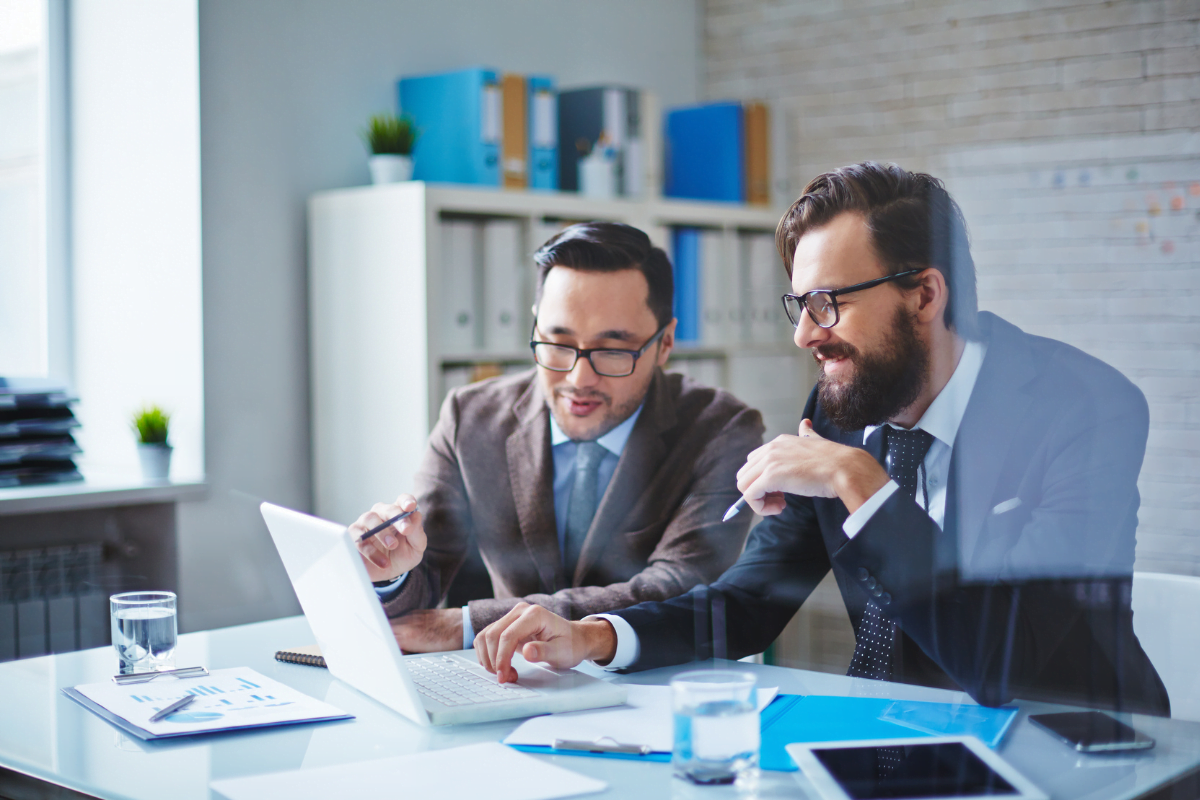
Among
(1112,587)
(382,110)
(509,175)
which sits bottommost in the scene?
(1112,587)

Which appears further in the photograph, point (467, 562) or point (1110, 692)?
point (467, 562)

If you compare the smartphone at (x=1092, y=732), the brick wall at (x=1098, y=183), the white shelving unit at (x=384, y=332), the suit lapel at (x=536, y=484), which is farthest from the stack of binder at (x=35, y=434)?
the smartphone at (x=1092, y=732)

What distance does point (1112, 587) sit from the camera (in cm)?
122

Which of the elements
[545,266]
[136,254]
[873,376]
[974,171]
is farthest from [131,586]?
[974,171]

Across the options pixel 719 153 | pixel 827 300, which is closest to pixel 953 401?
pixel 827 300

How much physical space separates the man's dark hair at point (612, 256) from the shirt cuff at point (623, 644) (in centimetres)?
64

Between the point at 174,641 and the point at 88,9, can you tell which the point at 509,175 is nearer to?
the point at 88,9

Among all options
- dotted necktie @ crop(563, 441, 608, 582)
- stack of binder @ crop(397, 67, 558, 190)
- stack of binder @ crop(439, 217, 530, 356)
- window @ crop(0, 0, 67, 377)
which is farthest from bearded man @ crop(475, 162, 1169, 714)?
window @ crop(0, 0, 67, 377)

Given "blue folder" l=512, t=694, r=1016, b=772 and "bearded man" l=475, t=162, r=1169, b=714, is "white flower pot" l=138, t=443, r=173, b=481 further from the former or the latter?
"blue folder" l=512, t=694, r=1016, b=772

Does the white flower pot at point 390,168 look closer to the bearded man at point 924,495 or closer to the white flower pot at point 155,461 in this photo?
the white flower pot at point 155,461

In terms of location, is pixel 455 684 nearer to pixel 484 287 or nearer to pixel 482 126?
pixel 484 287

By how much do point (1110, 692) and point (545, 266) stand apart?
1011 mm

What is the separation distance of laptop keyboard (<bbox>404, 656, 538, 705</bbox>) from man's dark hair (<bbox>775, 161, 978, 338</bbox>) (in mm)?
605

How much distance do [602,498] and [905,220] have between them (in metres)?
0.63
